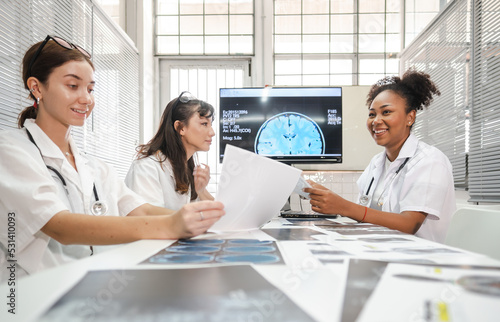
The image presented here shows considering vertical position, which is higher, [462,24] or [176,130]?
[462,24]

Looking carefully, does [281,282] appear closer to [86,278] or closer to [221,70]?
[86,278]

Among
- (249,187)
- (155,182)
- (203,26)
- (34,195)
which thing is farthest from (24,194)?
(203,26)

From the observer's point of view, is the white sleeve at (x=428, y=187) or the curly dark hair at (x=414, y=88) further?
the curly dark hair at (x=414, y=88)

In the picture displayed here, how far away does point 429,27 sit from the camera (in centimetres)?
325

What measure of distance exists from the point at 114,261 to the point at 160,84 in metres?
4.02

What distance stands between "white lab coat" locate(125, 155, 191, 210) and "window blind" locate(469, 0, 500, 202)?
1768mm

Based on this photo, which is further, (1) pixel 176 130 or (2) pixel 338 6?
(2) pixel 338 6

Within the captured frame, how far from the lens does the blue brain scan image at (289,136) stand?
2465 mm

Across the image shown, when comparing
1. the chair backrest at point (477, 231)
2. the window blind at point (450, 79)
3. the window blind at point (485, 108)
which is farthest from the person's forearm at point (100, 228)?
the window blind at point (450, 79)

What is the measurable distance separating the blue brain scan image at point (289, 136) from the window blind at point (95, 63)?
4.27ft

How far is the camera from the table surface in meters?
0.40

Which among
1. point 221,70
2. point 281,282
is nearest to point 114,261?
point 281,282

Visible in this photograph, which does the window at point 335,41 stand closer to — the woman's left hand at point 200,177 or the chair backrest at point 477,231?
the woman's left hand at point 200,177

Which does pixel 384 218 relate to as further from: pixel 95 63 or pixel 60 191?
pixel 95 63
